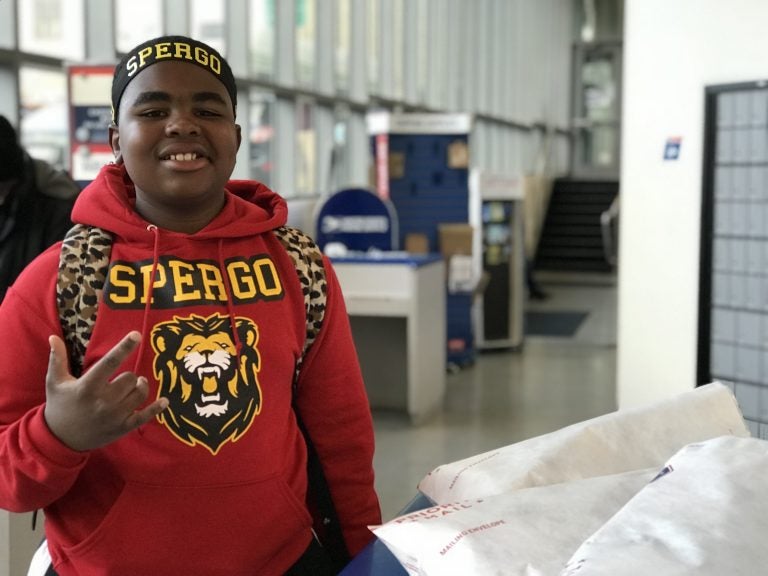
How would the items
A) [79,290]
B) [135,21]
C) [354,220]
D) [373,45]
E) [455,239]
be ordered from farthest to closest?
1. [373,45]
2. [455,239]
3. [135,21]
4. [354,220]
5. [79,290]

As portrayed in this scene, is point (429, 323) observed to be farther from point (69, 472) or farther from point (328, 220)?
point (69, 472)

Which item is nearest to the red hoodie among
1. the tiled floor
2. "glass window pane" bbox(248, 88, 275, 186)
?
the tiled floor

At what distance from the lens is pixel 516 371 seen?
7.86 meters

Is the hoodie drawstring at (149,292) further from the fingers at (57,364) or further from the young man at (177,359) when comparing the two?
the fingers at (57,364)

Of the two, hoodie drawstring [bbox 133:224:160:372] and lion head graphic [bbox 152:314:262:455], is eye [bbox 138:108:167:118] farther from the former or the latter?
lion head graphic [bbox 152:314:262:455]

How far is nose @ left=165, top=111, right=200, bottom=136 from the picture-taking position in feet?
4.15

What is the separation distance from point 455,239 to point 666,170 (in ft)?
8.08

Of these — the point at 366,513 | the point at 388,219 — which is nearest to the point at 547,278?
the point at 388,219

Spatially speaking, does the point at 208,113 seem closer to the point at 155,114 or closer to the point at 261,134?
the point at 155,114

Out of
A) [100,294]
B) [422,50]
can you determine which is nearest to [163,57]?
[100,294]

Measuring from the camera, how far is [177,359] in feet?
4.06

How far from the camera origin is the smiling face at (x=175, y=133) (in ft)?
4.18

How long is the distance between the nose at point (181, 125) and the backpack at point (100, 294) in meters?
0.16

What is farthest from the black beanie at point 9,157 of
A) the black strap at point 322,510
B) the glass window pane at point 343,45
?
the glass window pane at point 343,45
